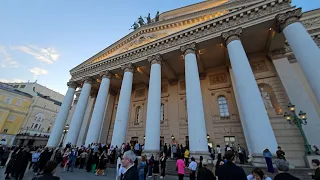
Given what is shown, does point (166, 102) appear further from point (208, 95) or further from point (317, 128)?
point (317, 128)

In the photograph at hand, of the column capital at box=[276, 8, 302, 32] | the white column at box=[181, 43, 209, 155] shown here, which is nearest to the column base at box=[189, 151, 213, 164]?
the white column at box=[181, 43, 209, 155]

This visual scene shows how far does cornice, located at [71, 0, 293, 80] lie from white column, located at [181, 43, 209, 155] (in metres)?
2.00

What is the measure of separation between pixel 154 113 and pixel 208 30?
26.2ft

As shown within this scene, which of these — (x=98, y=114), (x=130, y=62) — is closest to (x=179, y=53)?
(x=130, y=62)

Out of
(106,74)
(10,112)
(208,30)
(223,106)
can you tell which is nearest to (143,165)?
(208,30)

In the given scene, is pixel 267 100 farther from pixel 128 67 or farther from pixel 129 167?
pixel 129 167

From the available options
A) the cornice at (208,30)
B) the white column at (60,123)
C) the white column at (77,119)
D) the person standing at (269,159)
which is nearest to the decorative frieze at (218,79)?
the cornice at (208,30)

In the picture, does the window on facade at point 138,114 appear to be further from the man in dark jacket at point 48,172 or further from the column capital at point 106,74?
the man in dark jacket at point 48,172

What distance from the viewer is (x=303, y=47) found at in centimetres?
801

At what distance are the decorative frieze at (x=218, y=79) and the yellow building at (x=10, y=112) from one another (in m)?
42.1

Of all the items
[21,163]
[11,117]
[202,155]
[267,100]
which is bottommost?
[21,163]

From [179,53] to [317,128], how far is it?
10.7 metres

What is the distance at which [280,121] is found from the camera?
11.2 meters

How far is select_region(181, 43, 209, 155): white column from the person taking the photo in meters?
8.43
